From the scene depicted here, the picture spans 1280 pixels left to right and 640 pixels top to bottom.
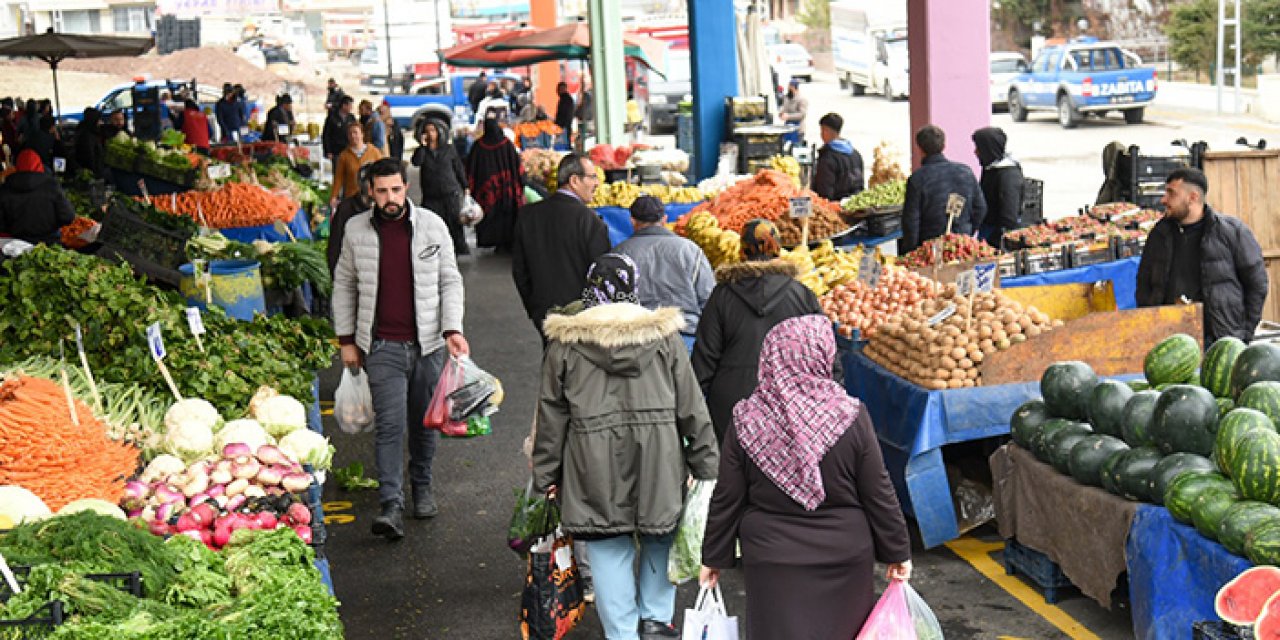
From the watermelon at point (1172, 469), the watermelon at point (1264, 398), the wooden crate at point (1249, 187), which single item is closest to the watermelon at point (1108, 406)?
the watermelon at point (1172, 469)

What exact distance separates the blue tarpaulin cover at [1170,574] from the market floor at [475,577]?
68cm

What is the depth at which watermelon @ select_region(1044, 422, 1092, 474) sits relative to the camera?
21.6ft

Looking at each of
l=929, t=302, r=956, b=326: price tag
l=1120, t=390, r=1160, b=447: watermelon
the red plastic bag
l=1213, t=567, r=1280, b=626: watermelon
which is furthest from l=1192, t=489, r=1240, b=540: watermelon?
the red plastic bag

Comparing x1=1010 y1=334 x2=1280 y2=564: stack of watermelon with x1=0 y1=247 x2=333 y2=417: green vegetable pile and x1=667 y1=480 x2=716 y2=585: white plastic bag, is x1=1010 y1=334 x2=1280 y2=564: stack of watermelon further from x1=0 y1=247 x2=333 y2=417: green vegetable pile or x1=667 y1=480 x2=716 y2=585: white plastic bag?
x1=0 y1=247 x2=333 y2=417: green vegetable pile

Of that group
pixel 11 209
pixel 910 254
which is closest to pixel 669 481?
pixel 910 254

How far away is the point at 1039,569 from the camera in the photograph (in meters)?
6.83

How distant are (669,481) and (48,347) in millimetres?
3917

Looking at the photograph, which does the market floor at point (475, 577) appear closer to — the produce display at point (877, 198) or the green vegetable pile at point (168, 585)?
the green vegetable pile at point (168, 585)

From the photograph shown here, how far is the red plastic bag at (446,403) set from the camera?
300 inches

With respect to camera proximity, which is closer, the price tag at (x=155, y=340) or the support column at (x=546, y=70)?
the price tag at (x=155, y=340)

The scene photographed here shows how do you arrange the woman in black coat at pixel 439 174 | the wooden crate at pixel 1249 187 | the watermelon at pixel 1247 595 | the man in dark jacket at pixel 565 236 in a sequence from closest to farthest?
the watermelon at pixel 1247 595 → the man in dark jacket at pixel 565 236 → the wooden crate at pixel 1249 187 → the woman in black coat at pixel 439 174

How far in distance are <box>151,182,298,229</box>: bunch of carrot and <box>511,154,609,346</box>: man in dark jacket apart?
19.9ft

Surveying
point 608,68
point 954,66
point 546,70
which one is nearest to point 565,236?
point 954,66

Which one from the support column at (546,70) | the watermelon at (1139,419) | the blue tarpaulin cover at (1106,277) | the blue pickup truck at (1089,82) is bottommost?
the watermelon at (1139,419)
